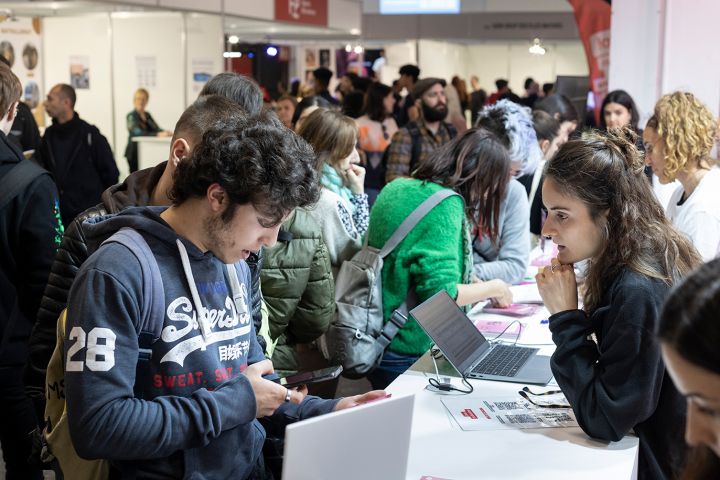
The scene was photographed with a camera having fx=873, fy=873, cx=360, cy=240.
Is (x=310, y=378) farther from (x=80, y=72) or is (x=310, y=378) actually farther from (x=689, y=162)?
(x=80, y=72)

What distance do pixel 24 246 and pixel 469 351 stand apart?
4.63 ft

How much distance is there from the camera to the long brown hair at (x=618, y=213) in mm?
2080

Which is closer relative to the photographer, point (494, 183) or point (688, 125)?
point (494, 183)

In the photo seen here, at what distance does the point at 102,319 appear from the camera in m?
1.50

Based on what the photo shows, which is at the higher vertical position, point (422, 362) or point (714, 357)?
point (714, 357)

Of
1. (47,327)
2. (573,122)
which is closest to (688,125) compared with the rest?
(573,122)

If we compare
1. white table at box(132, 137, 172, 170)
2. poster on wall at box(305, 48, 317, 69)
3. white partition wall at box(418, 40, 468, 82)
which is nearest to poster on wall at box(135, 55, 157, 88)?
white table at box(132, 137, 172, 170)

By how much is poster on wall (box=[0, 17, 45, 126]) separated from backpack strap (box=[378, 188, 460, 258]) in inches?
219

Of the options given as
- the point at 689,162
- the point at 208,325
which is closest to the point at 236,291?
the point at 208,325

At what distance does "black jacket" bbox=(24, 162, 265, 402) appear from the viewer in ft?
6.91

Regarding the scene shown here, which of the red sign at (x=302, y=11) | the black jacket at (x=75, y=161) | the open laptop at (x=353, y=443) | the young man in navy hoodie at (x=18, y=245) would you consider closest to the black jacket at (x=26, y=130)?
the black jacket at (x=75, y=161)

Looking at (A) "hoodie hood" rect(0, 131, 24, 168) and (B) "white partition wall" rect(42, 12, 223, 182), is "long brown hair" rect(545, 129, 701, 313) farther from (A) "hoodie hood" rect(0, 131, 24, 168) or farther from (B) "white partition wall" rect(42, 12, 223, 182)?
(B) "white partition wall" rect(42, 12, 223, 182)

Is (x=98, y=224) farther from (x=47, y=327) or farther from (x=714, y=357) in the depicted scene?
(x=714, y=357)

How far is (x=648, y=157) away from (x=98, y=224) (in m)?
2.87
